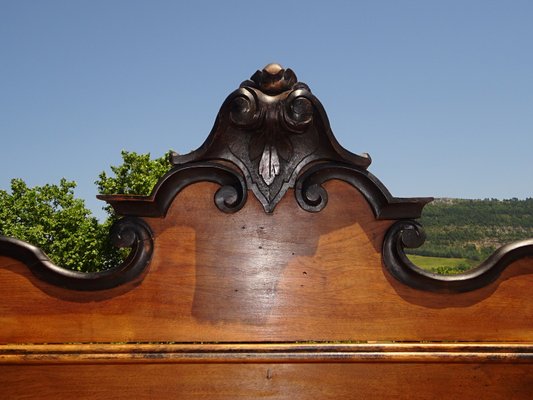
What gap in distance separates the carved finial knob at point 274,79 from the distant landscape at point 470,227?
37710 millimetres

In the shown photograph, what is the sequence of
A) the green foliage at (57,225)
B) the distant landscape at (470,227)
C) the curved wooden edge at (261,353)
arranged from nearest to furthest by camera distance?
the curved wooden edge at (261,353), the green foliage at (57,225), the distant landscape at (470,227)

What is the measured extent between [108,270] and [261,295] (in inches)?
19.3

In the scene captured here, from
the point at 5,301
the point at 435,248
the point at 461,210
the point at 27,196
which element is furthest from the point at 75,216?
the point at 461,210

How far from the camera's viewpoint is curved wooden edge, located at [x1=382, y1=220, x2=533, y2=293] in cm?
168

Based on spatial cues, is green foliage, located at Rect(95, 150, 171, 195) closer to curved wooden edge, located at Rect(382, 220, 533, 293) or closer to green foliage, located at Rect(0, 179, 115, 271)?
green foliage, located at Rect(0, 179, 115, 271)

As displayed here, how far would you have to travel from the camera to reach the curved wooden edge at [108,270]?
167 cm

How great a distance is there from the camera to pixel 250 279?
1704mm

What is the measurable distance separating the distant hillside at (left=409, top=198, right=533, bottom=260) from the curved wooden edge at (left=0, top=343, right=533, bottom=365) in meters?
39.5

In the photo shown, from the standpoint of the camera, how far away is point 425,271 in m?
1.68

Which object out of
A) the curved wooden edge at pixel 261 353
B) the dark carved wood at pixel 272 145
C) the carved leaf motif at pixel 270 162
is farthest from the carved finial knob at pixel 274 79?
the curved wooden edge at pixel 261 353

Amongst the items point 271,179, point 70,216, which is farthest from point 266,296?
point 70,216

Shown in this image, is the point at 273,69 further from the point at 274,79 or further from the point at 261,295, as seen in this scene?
the point at 261,295

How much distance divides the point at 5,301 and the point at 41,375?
10.2 inches

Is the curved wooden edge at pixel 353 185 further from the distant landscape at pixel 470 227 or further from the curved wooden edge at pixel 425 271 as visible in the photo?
the distant landscape at pixel 470 227
